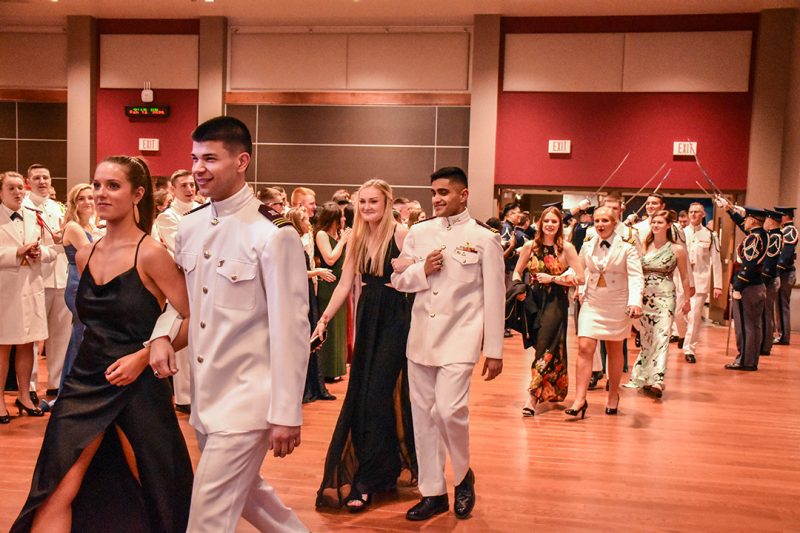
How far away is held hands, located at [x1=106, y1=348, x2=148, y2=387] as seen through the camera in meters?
2.22

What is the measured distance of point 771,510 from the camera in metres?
3.97

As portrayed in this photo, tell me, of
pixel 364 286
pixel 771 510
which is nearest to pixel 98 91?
pixel 364 286

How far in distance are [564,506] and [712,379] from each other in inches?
172

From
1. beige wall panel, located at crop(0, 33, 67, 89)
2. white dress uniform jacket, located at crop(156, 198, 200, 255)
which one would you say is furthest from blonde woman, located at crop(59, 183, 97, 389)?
beige wall panel, located at crop(0, 33, 67, 89)

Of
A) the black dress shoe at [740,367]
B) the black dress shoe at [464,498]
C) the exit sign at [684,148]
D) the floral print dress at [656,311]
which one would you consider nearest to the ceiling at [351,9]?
the exit sign at [684,148]

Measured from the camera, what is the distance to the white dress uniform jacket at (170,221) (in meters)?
5.23

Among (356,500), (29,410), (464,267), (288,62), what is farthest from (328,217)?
(288,62)

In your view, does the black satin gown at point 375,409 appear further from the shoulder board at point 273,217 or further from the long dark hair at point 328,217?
the long dark hair at point 328,217

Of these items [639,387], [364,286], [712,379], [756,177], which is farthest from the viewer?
[756,177]

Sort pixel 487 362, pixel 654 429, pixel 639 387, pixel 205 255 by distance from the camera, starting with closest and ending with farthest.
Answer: pixel 205 255 < pixel 487 362 < pixel 654 429 < pixel 639 387

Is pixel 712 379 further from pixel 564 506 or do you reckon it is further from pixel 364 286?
pixel 364 286

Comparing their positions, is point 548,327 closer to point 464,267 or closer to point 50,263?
point 464,267

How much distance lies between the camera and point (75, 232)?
16.9 feet

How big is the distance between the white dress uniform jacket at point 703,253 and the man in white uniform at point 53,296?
24.5ft
